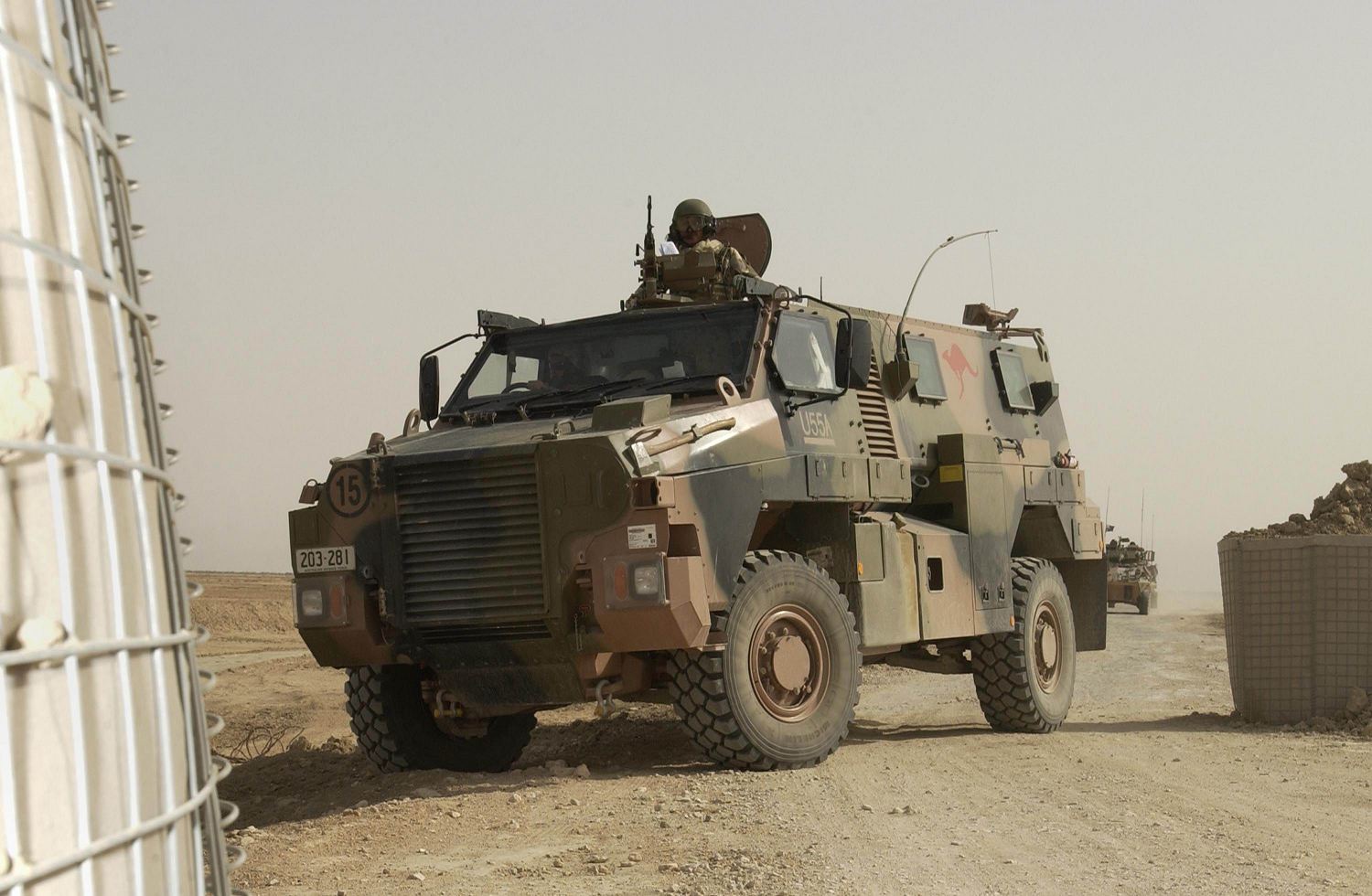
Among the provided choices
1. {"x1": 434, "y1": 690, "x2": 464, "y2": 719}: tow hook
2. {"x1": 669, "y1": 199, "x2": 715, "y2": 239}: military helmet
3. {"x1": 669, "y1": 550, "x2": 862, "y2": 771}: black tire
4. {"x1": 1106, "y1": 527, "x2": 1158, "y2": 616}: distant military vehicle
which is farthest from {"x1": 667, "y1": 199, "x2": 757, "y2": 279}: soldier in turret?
{"x1": 1106, "y1": 527, "x2": 1158, "y2": 616}: distant military vehicle

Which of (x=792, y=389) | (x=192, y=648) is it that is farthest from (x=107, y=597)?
(x=792, y=389)

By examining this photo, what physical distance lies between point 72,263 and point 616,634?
6.39 metres

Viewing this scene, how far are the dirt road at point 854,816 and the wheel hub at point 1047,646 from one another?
0.42m

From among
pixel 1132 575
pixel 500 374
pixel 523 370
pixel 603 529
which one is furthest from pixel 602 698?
pixel 1132 575

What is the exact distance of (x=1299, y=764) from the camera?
30.6 feet

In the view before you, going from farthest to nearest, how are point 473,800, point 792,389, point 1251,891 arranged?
1. point 792,389
2. point 473,800
3. point 1251,891

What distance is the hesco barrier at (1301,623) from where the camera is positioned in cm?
1134

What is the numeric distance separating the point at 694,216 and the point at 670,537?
371 centimetres

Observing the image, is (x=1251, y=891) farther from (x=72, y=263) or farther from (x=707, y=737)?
(x=72, y=263)

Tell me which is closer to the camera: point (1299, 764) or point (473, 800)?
point (473, 800)

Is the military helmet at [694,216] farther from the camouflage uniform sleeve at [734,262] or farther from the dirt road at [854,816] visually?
the dirt road at [854,816]

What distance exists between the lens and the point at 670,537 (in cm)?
850

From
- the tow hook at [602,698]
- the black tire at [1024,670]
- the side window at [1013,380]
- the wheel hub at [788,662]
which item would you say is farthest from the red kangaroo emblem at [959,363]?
the tow hook at [602,698]

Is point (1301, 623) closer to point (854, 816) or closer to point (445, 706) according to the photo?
point (854, 816)
